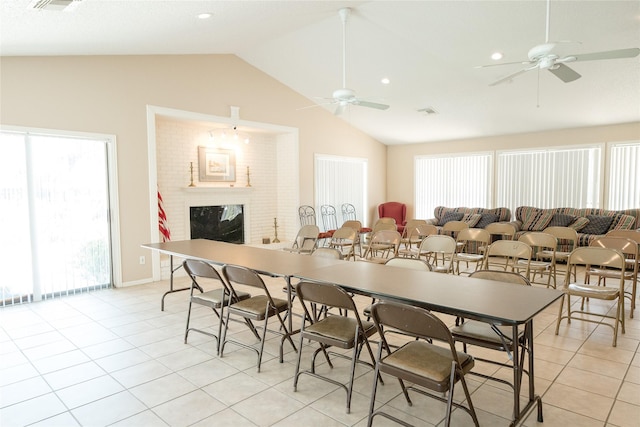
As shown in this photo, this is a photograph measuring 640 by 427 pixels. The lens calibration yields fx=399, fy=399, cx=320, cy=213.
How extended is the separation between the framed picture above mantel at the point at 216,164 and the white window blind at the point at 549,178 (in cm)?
589

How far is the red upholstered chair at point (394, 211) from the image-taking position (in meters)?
10.2

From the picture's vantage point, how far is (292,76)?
7.49 m

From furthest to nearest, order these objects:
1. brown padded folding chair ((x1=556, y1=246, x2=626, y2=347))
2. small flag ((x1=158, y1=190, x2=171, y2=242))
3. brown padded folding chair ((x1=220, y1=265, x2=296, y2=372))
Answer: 1. small flag ((x1=158, y1=190, x2=171, y2=242))
2. brown padded folding chair ((x1=556, y1=246, x2=626, y2=347))
3. brown padded folding chair ((x1=220, y1=265, x2=296, y2=372))

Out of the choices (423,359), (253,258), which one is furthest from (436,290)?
(253,258)

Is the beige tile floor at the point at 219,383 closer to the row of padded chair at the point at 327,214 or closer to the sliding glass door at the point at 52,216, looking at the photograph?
the sliding glass door at the point at 52,216

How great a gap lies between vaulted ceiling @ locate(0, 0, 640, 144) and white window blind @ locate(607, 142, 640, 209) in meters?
0.59

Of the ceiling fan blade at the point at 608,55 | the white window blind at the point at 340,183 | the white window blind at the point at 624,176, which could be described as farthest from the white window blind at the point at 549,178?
the ceiling fan blade at the point at 608,55

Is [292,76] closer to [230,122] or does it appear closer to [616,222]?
[230,122]

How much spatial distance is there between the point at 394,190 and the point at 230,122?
17.4 ft

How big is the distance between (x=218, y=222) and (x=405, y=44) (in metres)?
4.44

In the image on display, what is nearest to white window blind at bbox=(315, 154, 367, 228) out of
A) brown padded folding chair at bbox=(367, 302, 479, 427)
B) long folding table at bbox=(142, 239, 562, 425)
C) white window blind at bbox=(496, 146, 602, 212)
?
white window blind at bbox=(496, 146, 602, 212)

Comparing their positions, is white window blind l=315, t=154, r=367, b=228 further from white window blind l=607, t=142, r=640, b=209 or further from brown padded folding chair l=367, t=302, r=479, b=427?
brown padded folding chair l=367, t=302, r=479, b=427

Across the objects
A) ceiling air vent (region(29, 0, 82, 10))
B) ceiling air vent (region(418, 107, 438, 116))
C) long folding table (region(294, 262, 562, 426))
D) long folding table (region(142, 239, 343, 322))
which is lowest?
long folding table (region(294, 262, 562, 426))

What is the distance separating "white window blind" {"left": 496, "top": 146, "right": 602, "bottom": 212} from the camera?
7879mm
